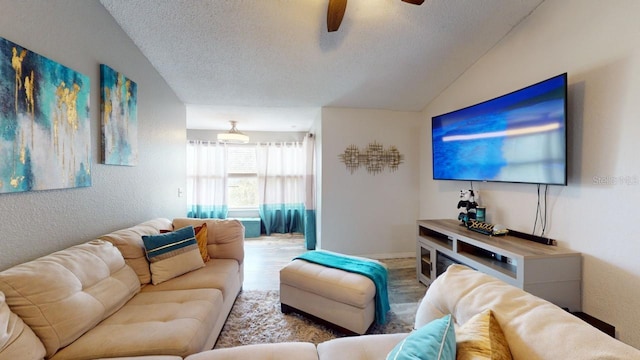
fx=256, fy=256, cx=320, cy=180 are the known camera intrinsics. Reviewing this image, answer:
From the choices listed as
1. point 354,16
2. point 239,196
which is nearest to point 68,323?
point 354,16

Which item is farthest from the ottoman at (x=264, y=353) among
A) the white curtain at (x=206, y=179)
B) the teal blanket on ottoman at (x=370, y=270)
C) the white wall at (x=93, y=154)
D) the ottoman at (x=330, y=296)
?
the white curtain at (x=206, y=179)

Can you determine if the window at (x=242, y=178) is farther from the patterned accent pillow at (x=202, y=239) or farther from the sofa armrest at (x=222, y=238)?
Answer: the patterned accent pillow at (x=202, y=239)

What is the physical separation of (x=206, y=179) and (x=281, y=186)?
1.54 metres

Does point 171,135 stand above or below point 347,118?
below

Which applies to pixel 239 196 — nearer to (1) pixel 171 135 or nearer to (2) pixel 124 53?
(1) pixel 171 135

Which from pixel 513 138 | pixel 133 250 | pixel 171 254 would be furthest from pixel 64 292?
pixel 513 138

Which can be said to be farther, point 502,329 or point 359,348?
point 359,348

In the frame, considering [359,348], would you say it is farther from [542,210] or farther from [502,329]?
[542,210]

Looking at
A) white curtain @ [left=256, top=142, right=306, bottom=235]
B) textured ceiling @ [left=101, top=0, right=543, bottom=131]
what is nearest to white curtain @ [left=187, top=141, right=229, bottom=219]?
white curtain @ [left=256, top=142, right=306, bottom=235]

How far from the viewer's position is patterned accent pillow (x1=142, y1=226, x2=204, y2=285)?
1917 millimetres

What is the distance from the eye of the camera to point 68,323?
1.20m

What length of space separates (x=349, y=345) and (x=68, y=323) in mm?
1333

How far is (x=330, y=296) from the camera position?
1982mm

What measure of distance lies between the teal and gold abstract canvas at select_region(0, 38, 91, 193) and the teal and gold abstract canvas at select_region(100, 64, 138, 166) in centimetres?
17
